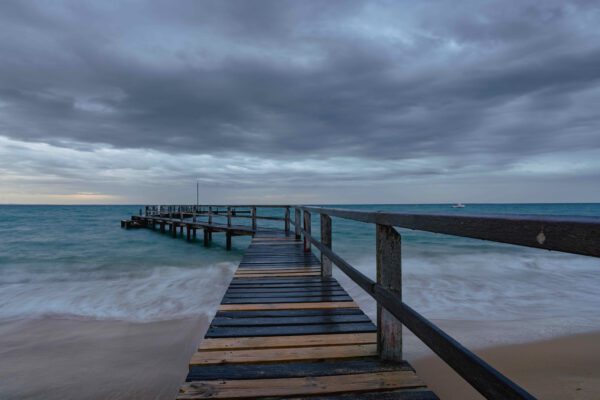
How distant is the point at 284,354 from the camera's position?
8.52 ft

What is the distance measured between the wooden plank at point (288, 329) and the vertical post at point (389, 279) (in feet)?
2.06

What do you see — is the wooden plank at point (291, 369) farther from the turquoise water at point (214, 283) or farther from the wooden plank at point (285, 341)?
the turquoise water at point (214, 283)

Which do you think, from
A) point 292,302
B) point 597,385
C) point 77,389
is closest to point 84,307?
point 77,389

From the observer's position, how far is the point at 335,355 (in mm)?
Result: 2547

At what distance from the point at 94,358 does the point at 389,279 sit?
539cm

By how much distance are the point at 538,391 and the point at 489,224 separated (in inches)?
176

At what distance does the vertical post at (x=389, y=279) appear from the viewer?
→ 7.41 feet

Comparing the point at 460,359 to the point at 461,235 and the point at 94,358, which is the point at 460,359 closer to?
the point at 461,235

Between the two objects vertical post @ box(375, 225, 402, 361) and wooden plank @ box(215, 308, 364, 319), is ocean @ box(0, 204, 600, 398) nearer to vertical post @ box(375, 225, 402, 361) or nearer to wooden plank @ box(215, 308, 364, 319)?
vertical post @ box(375, 225, 402, 361)

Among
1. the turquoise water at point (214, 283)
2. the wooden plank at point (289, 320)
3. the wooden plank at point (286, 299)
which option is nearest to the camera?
the wooden plank at point (289, 320)

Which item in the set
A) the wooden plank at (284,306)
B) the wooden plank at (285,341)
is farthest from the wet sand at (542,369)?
the wooden plank at (285,341)

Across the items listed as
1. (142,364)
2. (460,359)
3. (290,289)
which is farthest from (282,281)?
(460,359)

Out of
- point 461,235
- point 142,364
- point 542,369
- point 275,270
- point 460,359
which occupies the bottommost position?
point 142,364

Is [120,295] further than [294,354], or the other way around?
[120,295]
